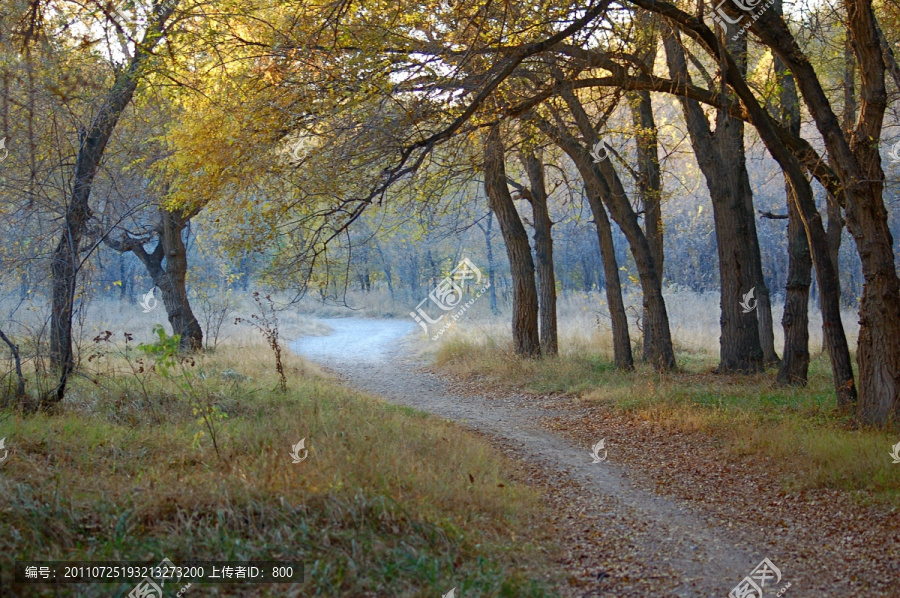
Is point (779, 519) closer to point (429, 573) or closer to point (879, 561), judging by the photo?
point (879, 561)

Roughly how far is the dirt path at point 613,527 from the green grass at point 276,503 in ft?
1.21

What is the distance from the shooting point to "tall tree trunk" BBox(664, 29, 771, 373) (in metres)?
12.4

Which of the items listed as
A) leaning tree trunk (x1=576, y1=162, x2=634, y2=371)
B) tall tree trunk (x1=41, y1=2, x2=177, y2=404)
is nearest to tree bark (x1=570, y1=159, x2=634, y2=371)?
leaning tree trunk (x1=576, y1=162, x2=634, y2=371)

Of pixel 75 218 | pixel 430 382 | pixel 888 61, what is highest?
pixel 888 61

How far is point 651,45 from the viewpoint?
9.54 m

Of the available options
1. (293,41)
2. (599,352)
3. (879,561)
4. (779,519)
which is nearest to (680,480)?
(779,519)

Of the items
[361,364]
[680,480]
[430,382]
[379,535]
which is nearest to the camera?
[379,535]

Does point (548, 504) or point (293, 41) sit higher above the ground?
point (293, 41)

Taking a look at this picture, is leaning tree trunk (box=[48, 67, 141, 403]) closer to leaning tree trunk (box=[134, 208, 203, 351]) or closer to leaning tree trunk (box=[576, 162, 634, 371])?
leaning tree trunk (box=[134, 208, 203, 351])

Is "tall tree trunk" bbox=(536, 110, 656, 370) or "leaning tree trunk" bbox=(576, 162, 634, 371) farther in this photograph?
"leaning tree trunk" bbox=(576, 162, 634, 371)

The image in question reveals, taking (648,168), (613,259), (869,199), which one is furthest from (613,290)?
(869,199)

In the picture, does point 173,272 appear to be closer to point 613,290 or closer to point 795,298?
point 613,290

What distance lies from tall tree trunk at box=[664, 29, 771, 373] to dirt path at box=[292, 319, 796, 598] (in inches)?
176

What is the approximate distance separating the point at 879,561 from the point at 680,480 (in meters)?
2.21
